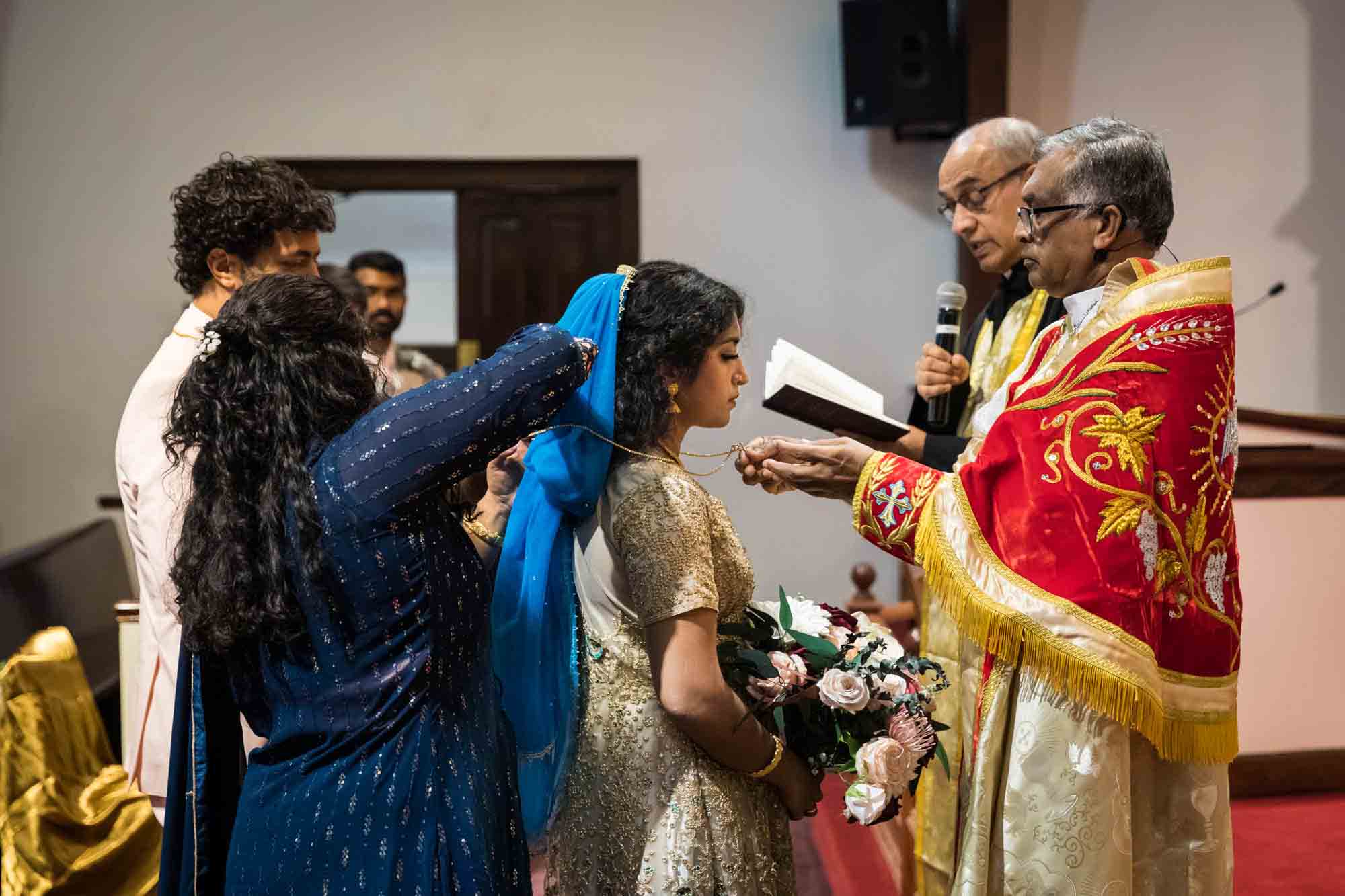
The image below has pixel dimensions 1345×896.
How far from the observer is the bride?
6.08ft

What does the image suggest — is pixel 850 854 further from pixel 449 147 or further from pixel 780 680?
pixel 449 147

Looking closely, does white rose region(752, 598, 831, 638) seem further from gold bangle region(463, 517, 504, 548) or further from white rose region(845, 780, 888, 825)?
gold bangle region(463, 517, 504, 548)

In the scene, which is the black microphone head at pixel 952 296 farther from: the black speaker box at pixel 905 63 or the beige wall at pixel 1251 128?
the beige wall at pixel 1251 128

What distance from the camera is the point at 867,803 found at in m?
1.83

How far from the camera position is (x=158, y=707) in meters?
2.23

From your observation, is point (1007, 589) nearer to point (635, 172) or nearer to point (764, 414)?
point (764, 414)

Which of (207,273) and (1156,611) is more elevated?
(207,273)

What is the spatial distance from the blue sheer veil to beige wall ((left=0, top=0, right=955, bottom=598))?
3.88 meters

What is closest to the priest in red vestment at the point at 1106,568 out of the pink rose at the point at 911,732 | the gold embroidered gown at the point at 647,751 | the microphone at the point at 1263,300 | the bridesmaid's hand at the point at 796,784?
the pink rose at the point at 911,732

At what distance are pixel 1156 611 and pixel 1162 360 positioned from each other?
0.38m

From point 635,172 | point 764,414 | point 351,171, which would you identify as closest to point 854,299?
point 764,414

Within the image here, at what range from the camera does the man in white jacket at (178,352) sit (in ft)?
6.84

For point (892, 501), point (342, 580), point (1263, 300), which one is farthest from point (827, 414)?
point (1263, 300)

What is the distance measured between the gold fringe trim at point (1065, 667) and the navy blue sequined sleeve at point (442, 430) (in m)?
0.76
